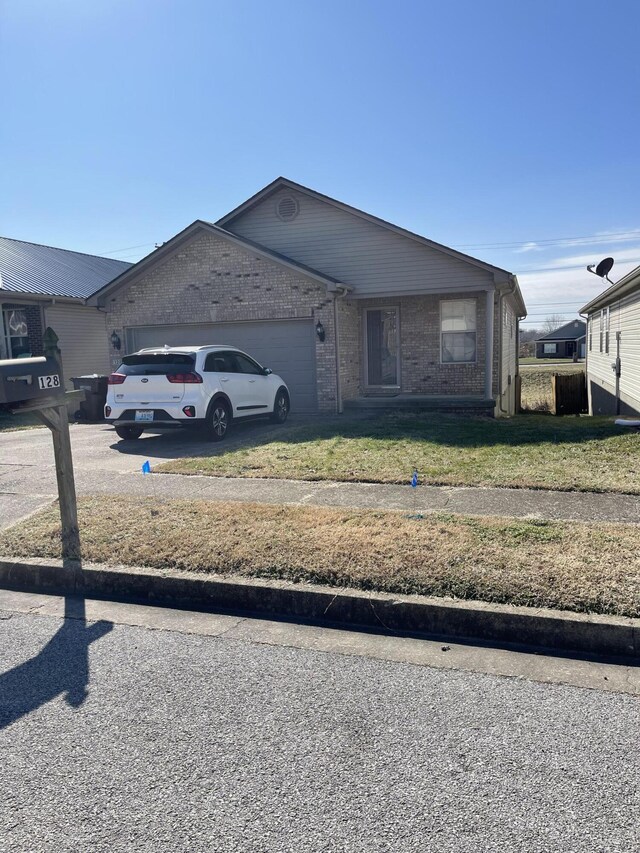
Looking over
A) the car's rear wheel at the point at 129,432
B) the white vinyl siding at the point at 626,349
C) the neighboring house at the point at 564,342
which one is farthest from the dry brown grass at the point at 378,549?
the neighboring house at the point at 564,342

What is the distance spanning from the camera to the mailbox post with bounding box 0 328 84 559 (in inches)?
188

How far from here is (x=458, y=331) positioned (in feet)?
53.2

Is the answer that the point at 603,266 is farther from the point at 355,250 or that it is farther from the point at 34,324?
the point at 34,324

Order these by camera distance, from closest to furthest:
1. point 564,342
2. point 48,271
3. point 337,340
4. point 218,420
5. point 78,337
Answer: point 218,420, point 337,340, point 78,337, point 48,271, point 564,342

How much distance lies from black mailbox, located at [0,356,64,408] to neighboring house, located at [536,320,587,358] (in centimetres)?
7144

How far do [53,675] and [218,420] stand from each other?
25.4 feet

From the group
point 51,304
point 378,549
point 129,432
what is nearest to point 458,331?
point 129,432

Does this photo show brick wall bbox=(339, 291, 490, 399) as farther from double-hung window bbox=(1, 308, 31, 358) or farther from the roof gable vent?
double-hung window bbox=(1, 308, 31, 358)

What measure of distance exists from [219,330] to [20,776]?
14095 mm

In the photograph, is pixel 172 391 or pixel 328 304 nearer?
pixel 172 391

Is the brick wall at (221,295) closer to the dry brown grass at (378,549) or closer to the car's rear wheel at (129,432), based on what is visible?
the car's rear wheel at (129,432)

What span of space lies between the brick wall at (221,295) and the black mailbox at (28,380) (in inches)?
412

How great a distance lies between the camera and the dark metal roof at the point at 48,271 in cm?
2012

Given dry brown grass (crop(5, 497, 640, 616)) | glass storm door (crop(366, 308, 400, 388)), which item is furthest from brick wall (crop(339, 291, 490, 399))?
dry brown grass (crop(5, 497, 640, 616))
